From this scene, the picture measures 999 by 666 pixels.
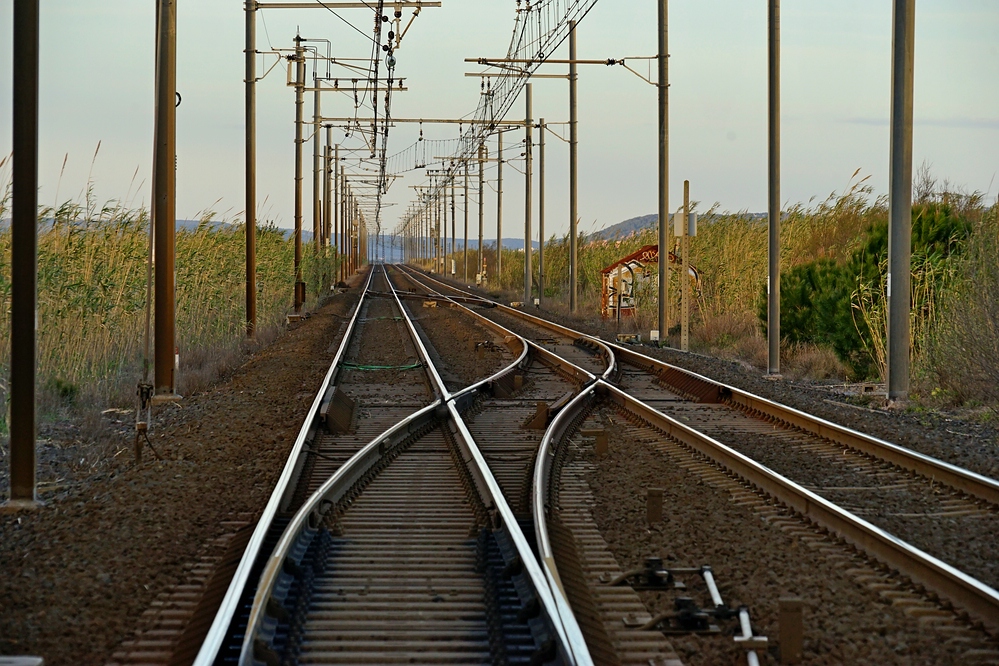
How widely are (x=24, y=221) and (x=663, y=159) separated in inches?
717

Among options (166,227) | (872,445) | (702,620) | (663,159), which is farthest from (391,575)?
(663,159)

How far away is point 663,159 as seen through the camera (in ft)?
79.8

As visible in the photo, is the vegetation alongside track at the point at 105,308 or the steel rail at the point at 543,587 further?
the vegetation alongside track at the point at 105,308

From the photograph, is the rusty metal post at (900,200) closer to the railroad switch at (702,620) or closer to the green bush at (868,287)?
the green bush at (868,287)

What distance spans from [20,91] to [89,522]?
2.95 m

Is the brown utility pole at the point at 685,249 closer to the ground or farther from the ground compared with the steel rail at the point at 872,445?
farther from the ground

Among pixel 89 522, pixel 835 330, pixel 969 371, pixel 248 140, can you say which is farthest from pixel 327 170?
pixel 89 522

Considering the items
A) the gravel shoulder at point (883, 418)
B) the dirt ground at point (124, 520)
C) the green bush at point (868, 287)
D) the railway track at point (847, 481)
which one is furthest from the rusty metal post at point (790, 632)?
the green bush at point (868, 287)

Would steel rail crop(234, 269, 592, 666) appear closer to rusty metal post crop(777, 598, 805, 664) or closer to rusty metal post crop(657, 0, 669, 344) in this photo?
rusty metal post crop(777, 598, 805, 664)

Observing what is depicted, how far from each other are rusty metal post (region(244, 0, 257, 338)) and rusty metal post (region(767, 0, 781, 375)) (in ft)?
32.6

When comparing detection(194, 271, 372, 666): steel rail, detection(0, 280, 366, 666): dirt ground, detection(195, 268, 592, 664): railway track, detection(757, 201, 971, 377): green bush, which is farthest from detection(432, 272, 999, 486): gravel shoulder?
detection(0, 280, 366, 666): dirt ground

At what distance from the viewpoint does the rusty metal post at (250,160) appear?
22188mm

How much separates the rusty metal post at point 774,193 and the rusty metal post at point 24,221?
1220 centimetres

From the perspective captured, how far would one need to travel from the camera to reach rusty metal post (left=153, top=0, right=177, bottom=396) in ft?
42.2
